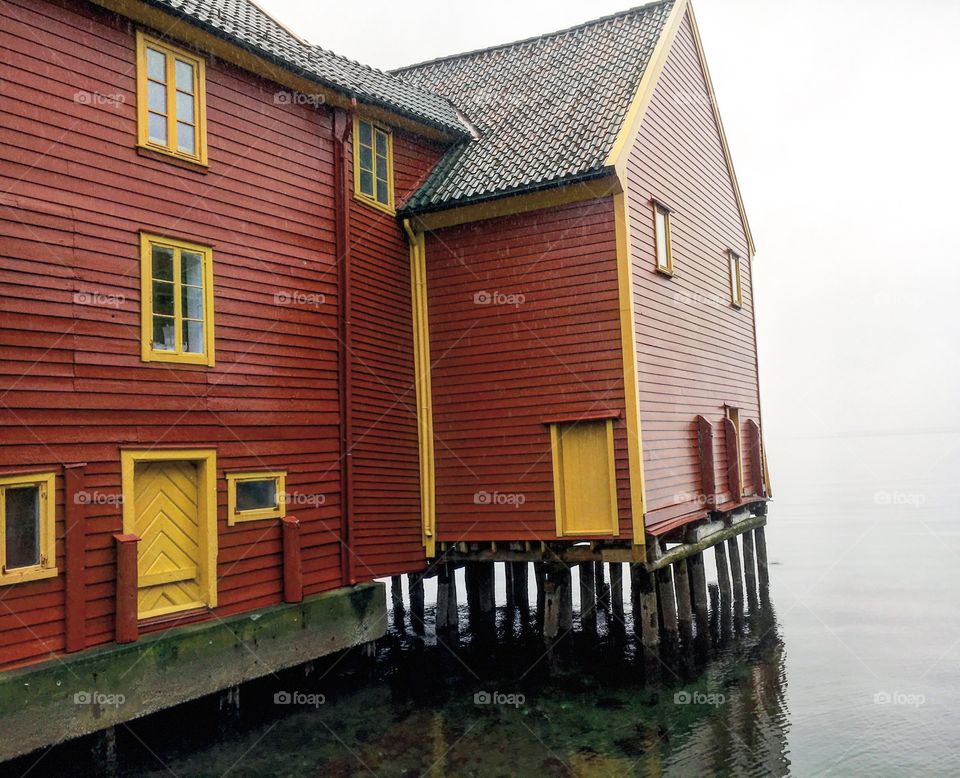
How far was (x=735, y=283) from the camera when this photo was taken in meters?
22.3

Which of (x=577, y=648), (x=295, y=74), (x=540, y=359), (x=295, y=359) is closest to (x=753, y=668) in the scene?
(x=577, y=648)

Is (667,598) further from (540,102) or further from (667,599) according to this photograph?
(540,102)

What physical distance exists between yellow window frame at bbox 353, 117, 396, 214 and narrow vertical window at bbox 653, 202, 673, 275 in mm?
5109

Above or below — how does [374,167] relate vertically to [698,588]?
above

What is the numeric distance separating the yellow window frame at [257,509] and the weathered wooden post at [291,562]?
21 cm

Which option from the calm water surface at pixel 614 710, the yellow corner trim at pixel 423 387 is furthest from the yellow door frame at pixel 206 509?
the yellow corner trim at pixel 423 387

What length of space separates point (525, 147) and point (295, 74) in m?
4.82

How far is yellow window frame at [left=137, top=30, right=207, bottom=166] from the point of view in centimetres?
1151

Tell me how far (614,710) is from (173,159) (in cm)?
1040

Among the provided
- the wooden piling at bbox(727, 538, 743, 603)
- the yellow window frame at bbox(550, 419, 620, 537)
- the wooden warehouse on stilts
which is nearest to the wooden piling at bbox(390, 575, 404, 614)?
the wooden warehouse on stilts

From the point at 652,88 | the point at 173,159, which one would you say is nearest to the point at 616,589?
the point at 652,88

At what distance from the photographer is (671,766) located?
10883 millimetres

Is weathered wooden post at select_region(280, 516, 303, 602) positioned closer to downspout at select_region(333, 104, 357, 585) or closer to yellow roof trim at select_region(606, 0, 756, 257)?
downspout at select_region(333, 104, 357, 585)

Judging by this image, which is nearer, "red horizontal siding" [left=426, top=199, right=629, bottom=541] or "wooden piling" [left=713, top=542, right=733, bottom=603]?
"red horizontal siding" [left=426, top=199, right=629, bottom=541]
